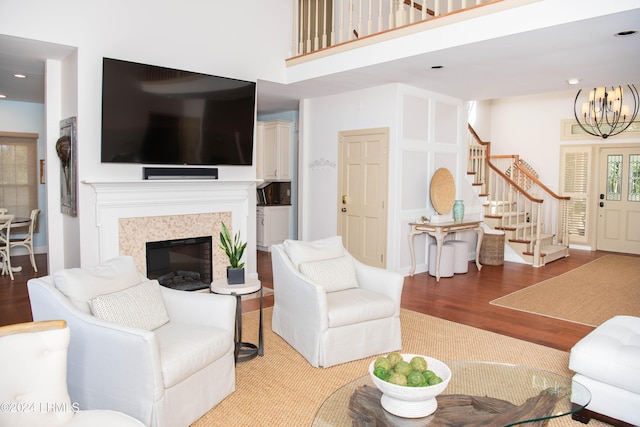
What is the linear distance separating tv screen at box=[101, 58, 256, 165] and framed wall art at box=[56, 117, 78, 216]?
37cm

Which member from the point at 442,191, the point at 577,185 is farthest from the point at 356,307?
the point at 577,185

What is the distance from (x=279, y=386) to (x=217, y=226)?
2753 mm

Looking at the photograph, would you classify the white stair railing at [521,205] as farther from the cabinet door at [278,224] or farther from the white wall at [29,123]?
the white wall at [29,123]

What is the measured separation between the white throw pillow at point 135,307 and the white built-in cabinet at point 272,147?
554 cm

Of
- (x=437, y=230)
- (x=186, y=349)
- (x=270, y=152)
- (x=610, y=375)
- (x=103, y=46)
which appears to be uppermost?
(x=103, y=46)

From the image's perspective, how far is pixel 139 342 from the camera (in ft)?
7.49

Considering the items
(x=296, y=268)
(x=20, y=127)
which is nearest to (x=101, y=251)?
(x=296, y=268)

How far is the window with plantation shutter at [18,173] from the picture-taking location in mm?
7707

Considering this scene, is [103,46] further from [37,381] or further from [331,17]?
[37,381]

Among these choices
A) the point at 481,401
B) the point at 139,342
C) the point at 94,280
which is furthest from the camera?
the point at 94,280

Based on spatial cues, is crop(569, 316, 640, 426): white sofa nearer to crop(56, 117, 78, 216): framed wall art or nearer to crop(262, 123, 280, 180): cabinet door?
crop(56, 117, 78, 216): framed wall art

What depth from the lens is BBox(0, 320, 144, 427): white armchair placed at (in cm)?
170

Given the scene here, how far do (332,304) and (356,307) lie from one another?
0.17 m

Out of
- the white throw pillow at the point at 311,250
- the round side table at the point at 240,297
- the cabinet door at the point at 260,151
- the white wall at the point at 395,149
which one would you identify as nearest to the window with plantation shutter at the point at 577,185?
the white wall at the point at 395,149
